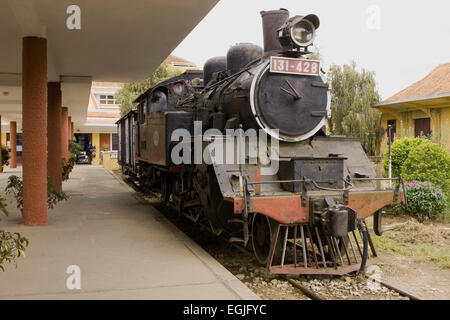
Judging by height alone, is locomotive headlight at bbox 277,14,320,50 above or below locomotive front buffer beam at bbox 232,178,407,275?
above

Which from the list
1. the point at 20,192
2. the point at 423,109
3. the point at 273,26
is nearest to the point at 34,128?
the point at 20,192

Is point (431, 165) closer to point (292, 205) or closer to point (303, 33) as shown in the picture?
point (303, 33)

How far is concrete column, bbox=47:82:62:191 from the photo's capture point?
11688 millimetres

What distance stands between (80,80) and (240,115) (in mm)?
8613

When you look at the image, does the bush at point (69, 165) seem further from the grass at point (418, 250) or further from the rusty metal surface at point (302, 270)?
the rusty metal surface at point (302, 270)

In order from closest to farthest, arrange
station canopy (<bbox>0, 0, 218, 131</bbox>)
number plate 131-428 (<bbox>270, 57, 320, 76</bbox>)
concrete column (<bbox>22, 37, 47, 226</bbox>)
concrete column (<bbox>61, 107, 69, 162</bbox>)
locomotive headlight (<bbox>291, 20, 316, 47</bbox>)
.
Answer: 1. number plate 131-428 (<bbox>270, 57, 320, 76</bbox>)
2. locomotive headlight (<bbox>291, 20, 316, 47</bbox>)
3. station canopy (<bbox>0, 0, 218, 131</bbox>)
4. concrete column (<bbox>22, 37, 47, 226</bbox>)
5. concrete column (<bbox>61, 107, 69, 162</bbox>)

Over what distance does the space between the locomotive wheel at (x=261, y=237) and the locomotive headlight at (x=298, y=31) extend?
7.78 feet

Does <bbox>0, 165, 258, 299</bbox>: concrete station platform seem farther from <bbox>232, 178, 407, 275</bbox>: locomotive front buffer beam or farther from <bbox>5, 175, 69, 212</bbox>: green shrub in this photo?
<bbox>232, 178, 407, 275</bbox>: locomotive front buffer beam

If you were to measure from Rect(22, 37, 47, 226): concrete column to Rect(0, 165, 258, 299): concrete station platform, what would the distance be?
374mm

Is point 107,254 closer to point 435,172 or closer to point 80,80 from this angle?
point 435,172

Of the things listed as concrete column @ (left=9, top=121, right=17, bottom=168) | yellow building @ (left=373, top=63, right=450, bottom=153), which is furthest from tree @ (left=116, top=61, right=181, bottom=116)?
yellow building @ (left=373, top=63, right=450, bottom=153)

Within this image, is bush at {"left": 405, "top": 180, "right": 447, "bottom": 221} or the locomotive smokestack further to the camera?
bush at {"left": 405, "top": 180, "right": 447, "bottom": 221}

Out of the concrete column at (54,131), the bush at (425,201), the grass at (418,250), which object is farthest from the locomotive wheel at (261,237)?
the concrete column at (54,131)

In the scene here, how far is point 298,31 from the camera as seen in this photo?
5891mm
